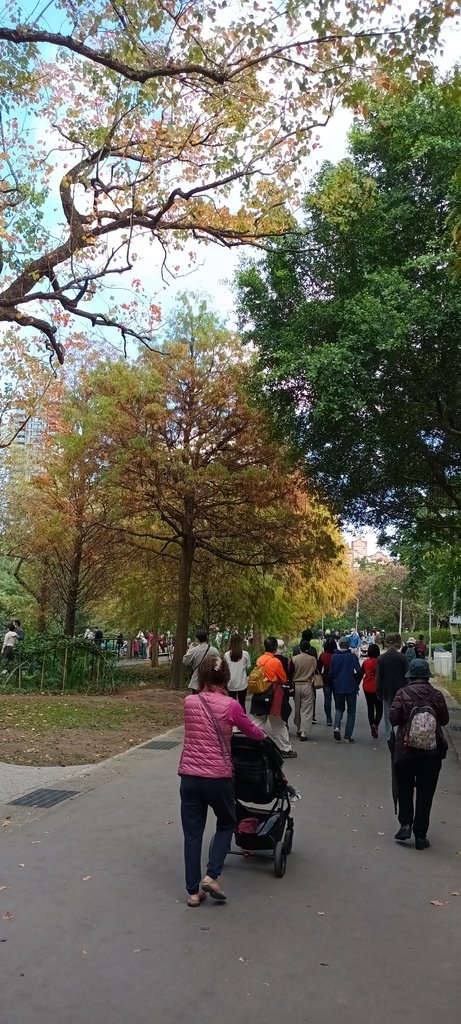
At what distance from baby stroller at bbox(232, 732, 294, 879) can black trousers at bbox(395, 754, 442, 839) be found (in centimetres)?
126

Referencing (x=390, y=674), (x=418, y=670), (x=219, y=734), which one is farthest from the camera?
(x=390, y=674)

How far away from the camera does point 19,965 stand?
410 centimetres

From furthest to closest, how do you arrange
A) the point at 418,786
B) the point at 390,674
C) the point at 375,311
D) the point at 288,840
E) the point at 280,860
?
1. the point at 375,311
2. the point at 390,674
3. the point at 418,786
4. the point at 288,840
5. the point at 280,860

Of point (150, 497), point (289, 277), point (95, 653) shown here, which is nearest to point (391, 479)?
point (289, 277)

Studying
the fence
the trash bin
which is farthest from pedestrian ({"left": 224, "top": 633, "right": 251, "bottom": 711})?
the trash bin

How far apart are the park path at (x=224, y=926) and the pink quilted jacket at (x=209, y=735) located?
89 cm

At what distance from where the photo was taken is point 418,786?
268 inches

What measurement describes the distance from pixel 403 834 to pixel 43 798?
12.2ft

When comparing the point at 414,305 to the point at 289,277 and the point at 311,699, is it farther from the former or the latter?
the point at 311,699

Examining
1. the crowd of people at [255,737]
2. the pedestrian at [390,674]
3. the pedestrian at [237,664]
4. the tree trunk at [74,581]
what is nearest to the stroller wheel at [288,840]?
the crowd of people at [255,737]

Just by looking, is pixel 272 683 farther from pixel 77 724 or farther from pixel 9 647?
pixel 9 647

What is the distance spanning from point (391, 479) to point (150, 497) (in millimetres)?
7652

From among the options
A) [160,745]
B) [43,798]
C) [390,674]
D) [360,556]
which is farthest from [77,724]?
[360,556]

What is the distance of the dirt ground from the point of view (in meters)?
11.0
